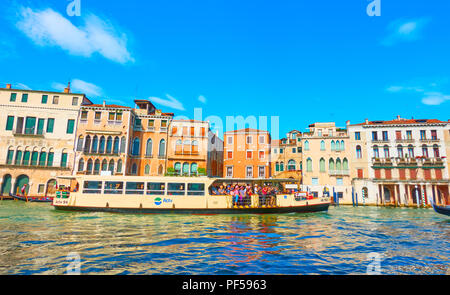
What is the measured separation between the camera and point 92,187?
732 inches

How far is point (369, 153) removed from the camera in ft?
120

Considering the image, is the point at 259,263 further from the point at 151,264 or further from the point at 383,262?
the point at 383,262

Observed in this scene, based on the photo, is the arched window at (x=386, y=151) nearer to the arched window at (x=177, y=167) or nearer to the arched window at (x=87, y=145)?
the arched window at (x=177, y=167)

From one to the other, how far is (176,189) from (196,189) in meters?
1.50

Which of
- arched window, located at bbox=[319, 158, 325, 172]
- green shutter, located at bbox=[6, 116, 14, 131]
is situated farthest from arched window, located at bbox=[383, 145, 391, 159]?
green shutter, located at bbox=[6, 116, 14, 131]

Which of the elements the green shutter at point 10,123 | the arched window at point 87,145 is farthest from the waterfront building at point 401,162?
the green shutter at point 10,123

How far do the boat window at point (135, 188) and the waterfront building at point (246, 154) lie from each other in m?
21.2

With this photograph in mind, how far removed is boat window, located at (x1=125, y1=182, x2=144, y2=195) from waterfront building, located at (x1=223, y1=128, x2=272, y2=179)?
21.2m

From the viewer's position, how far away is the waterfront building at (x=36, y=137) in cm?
3039

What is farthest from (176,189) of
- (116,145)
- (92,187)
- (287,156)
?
(287,156)

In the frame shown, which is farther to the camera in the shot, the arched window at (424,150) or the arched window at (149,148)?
the arched window at (424,150)

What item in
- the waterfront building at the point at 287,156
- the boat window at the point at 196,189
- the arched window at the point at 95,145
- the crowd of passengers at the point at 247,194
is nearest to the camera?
the boat window at the point at 196,189
